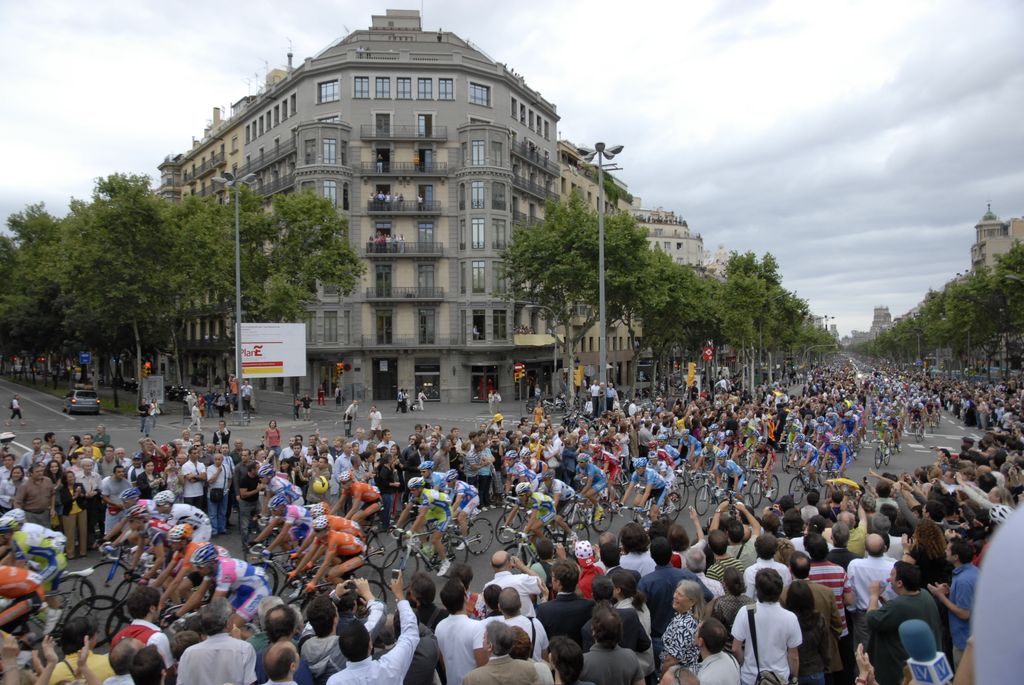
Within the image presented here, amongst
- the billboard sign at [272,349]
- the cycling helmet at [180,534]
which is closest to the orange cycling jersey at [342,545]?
the cycling helmet at [180,534]

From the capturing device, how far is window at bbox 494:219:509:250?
54.2 m

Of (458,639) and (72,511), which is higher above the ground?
(458,639)

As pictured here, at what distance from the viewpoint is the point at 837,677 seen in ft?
22.0

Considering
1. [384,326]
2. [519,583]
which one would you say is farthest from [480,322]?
[519,583]

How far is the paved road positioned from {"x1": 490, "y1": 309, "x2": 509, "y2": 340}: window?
565 centimetres

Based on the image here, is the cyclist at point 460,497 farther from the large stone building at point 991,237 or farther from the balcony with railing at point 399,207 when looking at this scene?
the large stone building at point 991,237

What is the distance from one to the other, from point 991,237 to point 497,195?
132090mm

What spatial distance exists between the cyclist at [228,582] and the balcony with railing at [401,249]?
47.4 meters

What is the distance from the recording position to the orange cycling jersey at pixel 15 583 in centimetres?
657

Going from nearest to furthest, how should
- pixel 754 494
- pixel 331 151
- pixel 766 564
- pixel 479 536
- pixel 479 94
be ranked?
pixel 766 564
pixel 479 536
pixel 754 494
pixel 331 151
pixel 479 94

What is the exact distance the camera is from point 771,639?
17.2ft

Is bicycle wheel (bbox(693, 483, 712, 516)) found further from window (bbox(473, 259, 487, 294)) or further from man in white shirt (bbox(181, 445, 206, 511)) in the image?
window (bbox(473, 259, 487, 294))

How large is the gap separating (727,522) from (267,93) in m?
62.0

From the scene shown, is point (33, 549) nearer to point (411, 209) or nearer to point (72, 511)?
point (72, 511)
